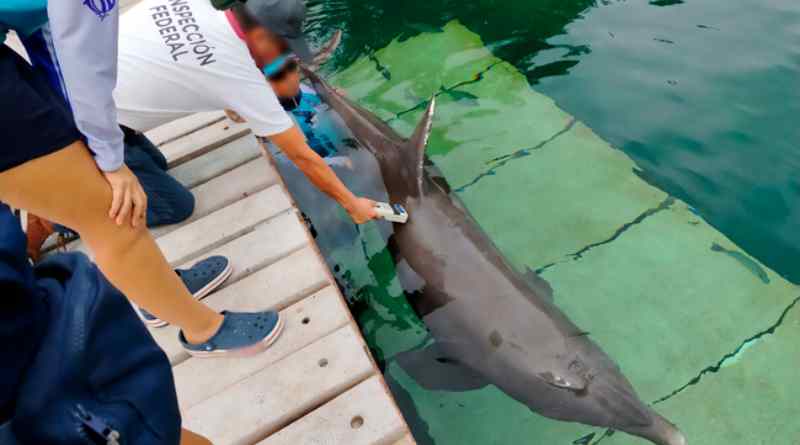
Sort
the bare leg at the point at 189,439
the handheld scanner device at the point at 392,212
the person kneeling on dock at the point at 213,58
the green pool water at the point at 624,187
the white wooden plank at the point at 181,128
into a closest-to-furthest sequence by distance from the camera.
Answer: the bare leg at the point at 189,439, the person kneeling on dock at the point at 213,58, the green pool water at the point at 624,187, the handheld scanner device at the point at 392,212, the white wooden plank at the point at 181,128

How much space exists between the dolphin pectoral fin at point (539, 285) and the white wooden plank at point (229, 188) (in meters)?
1.92

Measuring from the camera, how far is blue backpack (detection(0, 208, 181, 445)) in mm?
1186

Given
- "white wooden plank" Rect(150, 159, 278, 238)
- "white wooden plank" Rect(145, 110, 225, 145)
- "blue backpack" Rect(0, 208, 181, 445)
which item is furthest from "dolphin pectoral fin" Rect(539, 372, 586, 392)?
"white wooden plank" Rect(145, 110, 225, 145)

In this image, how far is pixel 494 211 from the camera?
4.70 meters

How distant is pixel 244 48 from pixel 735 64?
4.94 m

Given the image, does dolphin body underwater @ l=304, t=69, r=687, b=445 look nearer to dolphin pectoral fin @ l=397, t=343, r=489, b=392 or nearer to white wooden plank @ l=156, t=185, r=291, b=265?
dolphin pectoral fin @ l=397, t=343, r=489, b=392

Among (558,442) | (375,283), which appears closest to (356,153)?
(375,283)

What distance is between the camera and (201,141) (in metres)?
4.75

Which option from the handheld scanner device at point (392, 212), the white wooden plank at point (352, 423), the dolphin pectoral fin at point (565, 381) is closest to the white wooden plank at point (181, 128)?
the handheld scanner device at point (392, 212)

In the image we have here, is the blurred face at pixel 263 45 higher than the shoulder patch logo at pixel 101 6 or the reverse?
the reverse

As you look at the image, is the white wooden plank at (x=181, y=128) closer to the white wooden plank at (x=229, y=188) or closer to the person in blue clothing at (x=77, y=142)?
the white wooden plank at (x=229, y=188)

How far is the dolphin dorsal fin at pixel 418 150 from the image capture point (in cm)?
407

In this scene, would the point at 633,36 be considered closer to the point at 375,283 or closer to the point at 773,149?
the point at 773,149

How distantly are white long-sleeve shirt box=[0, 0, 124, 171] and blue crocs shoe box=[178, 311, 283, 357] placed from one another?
111 centimetres
